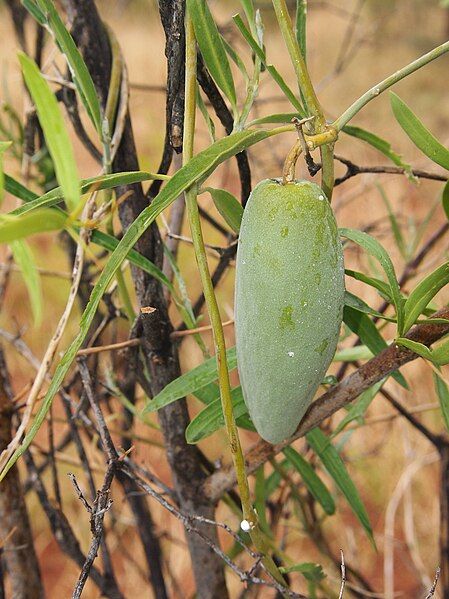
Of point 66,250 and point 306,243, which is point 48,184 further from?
point 306,243

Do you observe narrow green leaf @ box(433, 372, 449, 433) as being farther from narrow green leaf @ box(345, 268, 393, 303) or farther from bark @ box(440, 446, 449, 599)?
bark @ box(440, 446, 449, 599)

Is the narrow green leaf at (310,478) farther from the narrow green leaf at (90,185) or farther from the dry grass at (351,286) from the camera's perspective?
the narrow green leaf at (90,185)

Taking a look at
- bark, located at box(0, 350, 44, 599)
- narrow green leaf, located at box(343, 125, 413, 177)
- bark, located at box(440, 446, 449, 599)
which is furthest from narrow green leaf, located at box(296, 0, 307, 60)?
bark, located at box(440, 446, 449, 599)

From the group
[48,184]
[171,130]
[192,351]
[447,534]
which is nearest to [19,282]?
[192,351]

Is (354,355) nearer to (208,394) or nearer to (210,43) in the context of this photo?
(208,394)

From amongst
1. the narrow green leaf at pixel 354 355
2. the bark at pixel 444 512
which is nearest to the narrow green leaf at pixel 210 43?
the narrow green leaf at pixel 354 355
